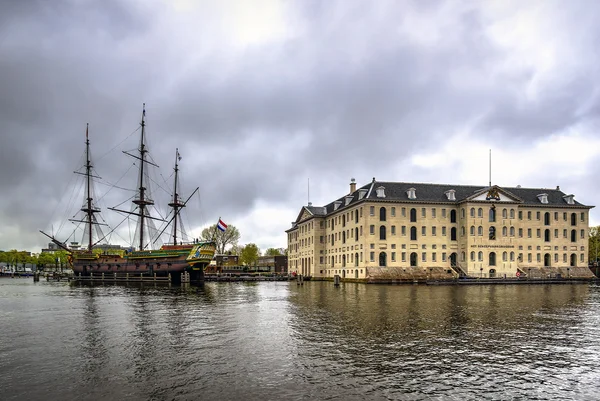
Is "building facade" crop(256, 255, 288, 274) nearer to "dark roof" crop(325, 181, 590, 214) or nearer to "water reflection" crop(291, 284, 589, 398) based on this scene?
"dark roof" crop(325, 181, 590, 214)

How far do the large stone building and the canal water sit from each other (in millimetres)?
46321

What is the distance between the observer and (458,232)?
7806 cm

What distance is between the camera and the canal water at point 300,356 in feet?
40.7

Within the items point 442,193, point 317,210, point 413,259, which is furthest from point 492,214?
point 317,210

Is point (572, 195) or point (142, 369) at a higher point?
point (572, 195)

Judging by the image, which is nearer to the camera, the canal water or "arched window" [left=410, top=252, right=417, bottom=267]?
the canal water

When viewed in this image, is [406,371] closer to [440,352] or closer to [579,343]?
[440,352]

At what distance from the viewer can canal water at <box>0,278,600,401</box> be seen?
12.4 metres

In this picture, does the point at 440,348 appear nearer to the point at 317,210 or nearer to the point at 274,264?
the point at 317,210

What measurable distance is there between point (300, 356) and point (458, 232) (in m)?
67.4

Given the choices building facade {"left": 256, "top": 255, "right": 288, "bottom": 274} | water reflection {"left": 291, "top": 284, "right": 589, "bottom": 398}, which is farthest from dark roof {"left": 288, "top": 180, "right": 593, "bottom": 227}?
water reflection {"left": 291, "top": 284, "right": 589, "bottom": 398}

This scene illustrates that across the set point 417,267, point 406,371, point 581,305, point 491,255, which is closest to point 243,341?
point 406,371

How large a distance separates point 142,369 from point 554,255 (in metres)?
85.3

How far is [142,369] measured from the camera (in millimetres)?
14531
